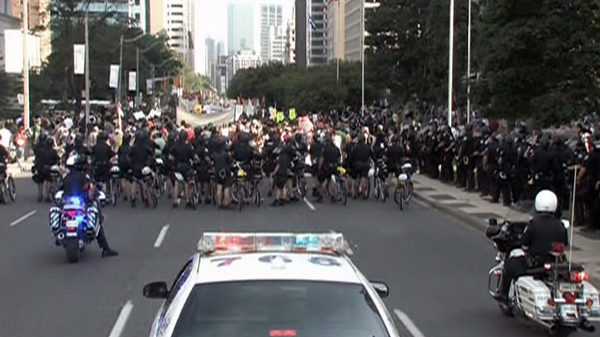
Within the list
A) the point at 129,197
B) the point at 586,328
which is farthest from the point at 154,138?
the point at 586,328

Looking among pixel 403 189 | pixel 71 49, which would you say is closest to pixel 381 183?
pixel 403 189

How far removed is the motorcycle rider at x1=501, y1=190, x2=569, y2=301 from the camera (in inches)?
Result: 377

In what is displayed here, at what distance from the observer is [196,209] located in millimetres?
22797

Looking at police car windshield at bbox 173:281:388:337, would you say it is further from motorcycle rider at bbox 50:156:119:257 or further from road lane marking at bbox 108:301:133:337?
motorcycle rider at bbox 50:156:119:257

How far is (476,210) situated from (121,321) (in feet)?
43.9

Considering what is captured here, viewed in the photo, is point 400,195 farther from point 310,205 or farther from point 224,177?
point 224,177

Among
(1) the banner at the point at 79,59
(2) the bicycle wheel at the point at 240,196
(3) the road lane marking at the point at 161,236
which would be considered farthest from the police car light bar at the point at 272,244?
(1) the banner at the point at 79,59

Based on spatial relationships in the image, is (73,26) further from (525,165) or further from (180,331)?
(180,331)

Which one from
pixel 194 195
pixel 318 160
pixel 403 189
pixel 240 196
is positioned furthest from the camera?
pixel 318 160

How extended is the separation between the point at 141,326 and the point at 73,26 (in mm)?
65839

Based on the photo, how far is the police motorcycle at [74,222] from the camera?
14.4 meters

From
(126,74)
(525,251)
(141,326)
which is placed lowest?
(141,326)

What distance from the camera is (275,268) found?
534 centimetres

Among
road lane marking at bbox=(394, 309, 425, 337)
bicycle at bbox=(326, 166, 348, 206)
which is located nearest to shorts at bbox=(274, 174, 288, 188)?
bicycle at bbox=(326, 166, 348, 206)
